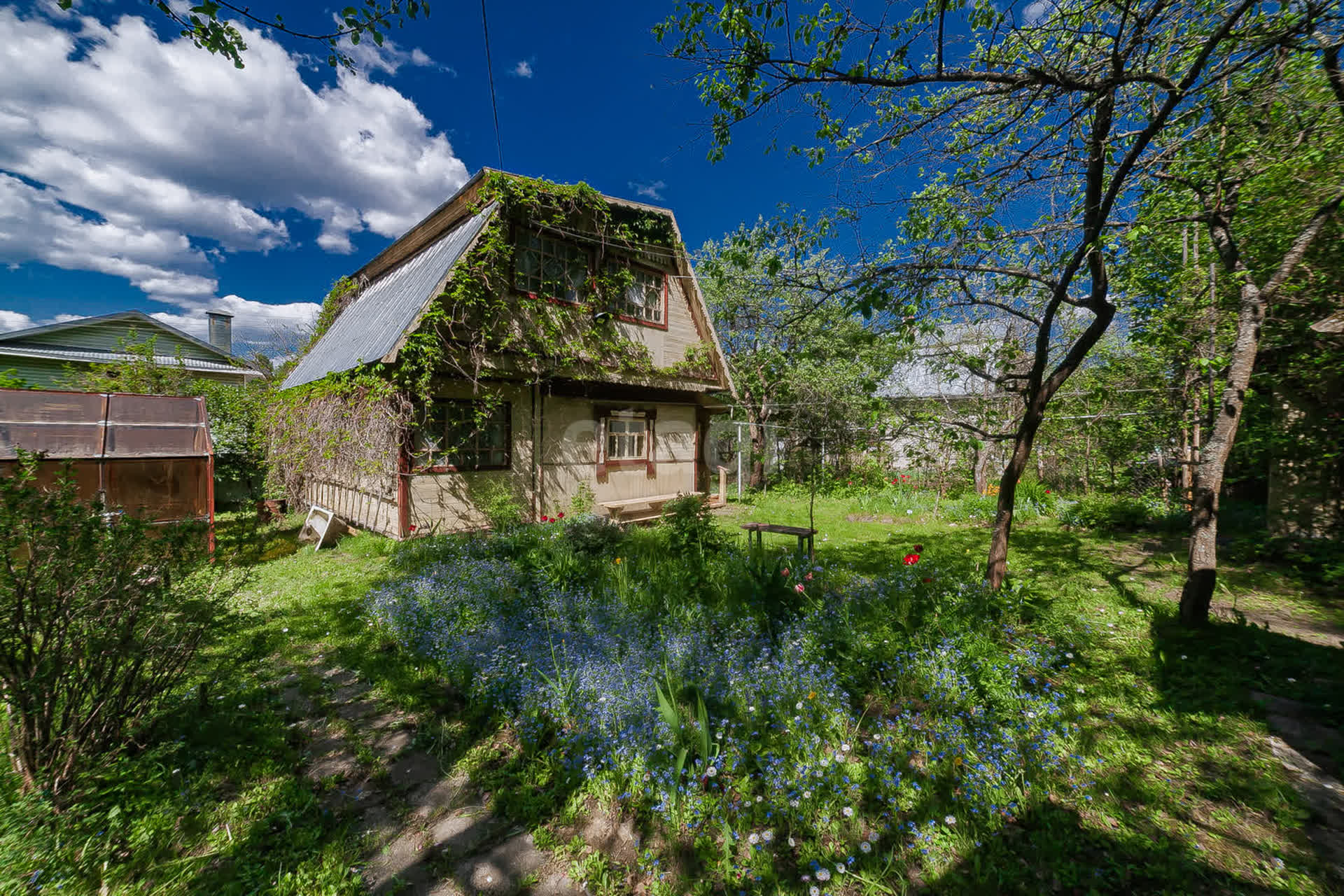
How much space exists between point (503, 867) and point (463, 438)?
23.5ft

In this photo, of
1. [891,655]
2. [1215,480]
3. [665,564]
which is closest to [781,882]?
[891,655]

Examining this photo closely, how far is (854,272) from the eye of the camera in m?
3.86

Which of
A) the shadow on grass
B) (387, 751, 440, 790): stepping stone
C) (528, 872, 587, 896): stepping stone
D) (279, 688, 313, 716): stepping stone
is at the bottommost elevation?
(387, 751, 440, 790): stepping stone

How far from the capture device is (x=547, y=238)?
906cm

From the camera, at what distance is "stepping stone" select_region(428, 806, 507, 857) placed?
2256 millimetres

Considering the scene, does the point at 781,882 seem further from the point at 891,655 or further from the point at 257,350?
the point at 257,350

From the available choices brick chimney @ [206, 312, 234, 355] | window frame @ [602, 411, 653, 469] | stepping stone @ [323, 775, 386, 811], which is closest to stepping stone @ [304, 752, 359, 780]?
stepping stone @ [323, 775, 386, 811]

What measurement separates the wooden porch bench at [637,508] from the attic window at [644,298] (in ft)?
13.3

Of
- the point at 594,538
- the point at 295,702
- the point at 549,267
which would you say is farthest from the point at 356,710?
the point at 549,267

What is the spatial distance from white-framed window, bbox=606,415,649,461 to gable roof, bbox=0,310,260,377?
46.2ft

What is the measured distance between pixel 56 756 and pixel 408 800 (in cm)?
169

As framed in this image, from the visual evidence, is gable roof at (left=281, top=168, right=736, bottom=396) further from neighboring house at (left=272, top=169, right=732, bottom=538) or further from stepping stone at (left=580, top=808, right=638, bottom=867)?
stepping stone at (left=580, top=808, right=638, bottom=867)

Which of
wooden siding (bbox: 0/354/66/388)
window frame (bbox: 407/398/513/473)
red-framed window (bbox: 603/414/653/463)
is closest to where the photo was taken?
window frame (bbox: 407/398/513/473)

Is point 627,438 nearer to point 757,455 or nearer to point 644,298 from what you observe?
point 644,298
